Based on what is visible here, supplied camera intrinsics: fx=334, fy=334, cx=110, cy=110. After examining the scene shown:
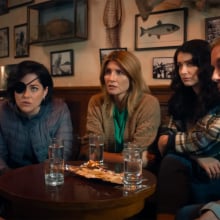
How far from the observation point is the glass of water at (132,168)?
52.4 inches

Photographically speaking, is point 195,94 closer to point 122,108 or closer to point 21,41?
point 122,108

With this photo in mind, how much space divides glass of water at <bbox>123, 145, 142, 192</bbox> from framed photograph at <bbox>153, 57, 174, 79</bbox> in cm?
133

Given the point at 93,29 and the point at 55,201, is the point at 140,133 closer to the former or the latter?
the point at 55,201

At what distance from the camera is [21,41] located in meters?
3.69

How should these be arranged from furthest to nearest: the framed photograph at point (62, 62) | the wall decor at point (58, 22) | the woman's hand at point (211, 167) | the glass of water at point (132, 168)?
the framed photograph at point (62, 62), the wall decor at point (58, 22), the woman's hand at point (211, 167), the glass of water at point (132, 168)

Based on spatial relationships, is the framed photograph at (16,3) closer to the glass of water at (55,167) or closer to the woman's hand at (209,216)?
the glass of water at (55,167)

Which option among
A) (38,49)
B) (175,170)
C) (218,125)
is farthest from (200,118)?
(38,49)

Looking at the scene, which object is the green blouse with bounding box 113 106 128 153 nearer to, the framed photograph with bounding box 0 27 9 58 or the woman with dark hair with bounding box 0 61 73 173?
the woman with dark hair with bounding box 0 61 73 173

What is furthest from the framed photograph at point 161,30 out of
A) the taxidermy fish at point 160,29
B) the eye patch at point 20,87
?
the eye patch at point 20,87

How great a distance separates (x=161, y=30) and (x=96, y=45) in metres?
0.68

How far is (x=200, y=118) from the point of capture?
1.83m

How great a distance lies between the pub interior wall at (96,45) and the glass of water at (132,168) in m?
1.34

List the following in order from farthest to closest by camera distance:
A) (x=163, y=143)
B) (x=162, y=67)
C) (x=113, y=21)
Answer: (x=113, y=21) → (x=162, y=67) → (x=163, y=143)

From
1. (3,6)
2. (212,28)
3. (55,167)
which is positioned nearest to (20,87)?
(55,167)
